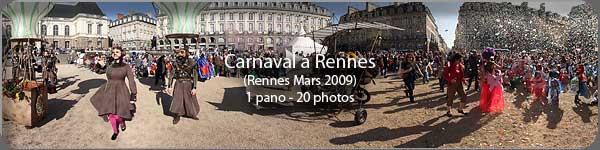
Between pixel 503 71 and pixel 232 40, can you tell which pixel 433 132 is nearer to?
pixel 503 71

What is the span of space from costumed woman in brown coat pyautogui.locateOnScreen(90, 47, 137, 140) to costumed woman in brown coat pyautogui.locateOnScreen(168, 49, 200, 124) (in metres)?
0.43

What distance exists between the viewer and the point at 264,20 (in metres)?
4.07

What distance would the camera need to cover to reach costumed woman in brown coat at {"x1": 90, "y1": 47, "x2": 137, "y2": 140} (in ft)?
12.9

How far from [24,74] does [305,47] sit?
3.26 m

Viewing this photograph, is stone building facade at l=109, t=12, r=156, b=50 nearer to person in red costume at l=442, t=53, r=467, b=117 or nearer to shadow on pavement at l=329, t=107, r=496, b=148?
shadow on pavement at l=329, t=107, r=496, b=148

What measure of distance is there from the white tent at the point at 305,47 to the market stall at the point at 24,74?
273cm

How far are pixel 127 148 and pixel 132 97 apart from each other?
22.8 inches

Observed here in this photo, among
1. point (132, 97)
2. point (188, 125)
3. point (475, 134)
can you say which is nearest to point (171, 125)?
point (188, 125)

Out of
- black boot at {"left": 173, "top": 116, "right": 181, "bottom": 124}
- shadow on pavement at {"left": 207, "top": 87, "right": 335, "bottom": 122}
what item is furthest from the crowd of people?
black boot at {"left": 173, "top": 116, "right": 181, "bottom": 124}

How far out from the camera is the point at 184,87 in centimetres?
405

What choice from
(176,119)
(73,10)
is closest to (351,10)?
(176,119)

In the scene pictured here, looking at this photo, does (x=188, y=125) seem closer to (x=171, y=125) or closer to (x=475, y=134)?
(x=171, y=125)

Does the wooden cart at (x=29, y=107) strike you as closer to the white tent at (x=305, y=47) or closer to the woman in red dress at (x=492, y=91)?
the white tent at (x=305, y=47)

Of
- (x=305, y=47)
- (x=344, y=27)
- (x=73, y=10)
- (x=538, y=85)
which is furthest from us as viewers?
(x=538, y=85)
